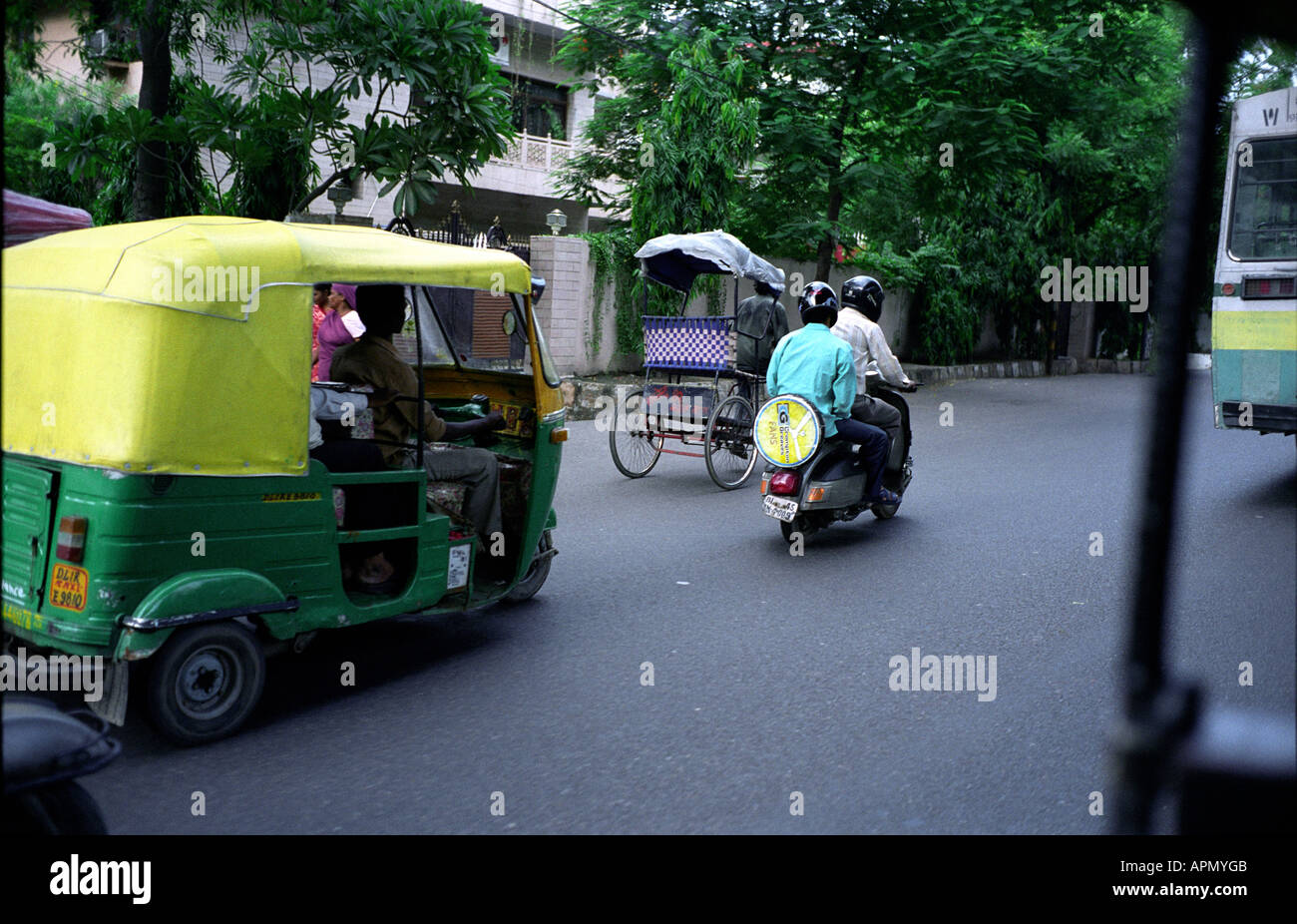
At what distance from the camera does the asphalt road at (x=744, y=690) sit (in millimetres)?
3857

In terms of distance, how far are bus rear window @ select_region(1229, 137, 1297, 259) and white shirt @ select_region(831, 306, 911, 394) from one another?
3019 millimetres

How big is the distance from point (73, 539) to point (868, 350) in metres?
6.09

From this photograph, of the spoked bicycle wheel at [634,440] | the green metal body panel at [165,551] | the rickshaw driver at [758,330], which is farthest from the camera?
the rickshaw driver at [758,330]

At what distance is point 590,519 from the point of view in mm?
8789

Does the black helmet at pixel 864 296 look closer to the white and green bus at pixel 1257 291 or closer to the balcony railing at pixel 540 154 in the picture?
the white and green bus at pixel 1257 291

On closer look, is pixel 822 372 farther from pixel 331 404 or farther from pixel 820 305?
pixel 331 404

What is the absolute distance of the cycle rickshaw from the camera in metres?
10.6

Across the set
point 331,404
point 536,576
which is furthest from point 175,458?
point 536,576

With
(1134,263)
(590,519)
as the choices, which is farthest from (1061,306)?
(590,519)

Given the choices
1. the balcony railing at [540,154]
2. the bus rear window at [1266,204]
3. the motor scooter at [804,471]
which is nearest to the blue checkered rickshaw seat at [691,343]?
the motor scooter at [804,471]

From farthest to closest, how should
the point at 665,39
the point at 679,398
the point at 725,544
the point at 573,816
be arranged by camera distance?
the point at 665,39, the point at 679,398, the point at 725,544, the point at 573,816

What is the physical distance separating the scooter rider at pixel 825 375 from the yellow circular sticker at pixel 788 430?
117mm

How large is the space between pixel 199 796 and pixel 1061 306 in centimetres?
2824
